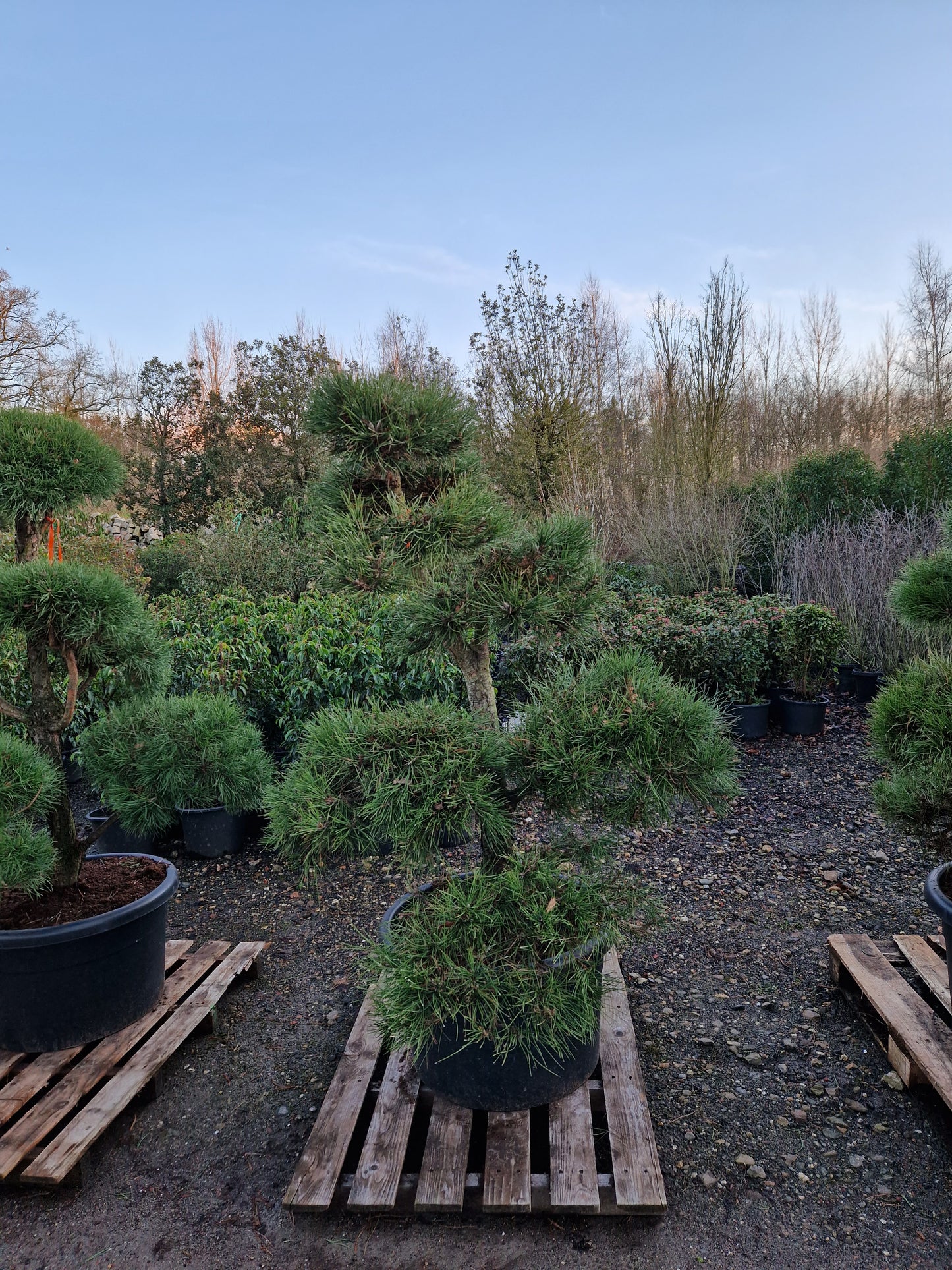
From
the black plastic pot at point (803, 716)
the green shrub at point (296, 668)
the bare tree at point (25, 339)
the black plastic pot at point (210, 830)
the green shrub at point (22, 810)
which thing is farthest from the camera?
the bare tree at point (25, 339)

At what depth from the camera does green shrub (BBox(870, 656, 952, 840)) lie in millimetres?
1715

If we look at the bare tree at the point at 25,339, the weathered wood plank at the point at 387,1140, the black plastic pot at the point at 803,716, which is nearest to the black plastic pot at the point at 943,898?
the weathered wood plank at the point at 387,1140

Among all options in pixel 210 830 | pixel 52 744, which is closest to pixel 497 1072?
pixel 52 744

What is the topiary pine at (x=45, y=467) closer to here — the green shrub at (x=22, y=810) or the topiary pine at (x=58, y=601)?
the topiary pine at (x=58, y=601)

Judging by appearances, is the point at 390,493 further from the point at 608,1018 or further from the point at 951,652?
the point at 951,652

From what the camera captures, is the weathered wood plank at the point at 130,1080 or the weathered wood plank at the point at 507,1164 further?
the weathered wood plank at the point at 130,1080

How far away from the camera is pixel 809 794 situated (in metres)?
3.79

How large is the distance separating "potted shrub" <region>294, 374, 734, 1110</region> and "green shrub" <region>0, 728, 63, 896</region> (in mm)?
664

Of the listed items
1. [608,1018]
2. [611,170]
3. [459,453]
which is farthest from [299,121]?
[608,1018]

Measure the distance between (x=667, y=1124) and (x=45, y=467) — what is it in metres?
2.28

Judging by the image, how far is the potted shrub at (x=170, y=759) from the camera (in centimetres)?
286

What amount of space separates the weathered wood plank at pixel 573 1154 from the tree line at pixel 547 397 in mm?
7301

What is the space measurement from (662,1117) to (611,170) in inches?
234

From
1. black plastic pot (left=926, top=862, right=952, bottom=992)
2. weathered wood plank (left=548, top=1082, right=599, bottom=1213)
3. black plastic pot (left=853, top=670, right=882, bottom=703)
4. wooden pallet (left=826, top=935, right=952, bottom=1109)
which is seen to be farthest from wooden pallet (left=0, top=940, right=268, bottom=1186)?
black plastic pot (left=853, top=670, right=882, bottom=703)
